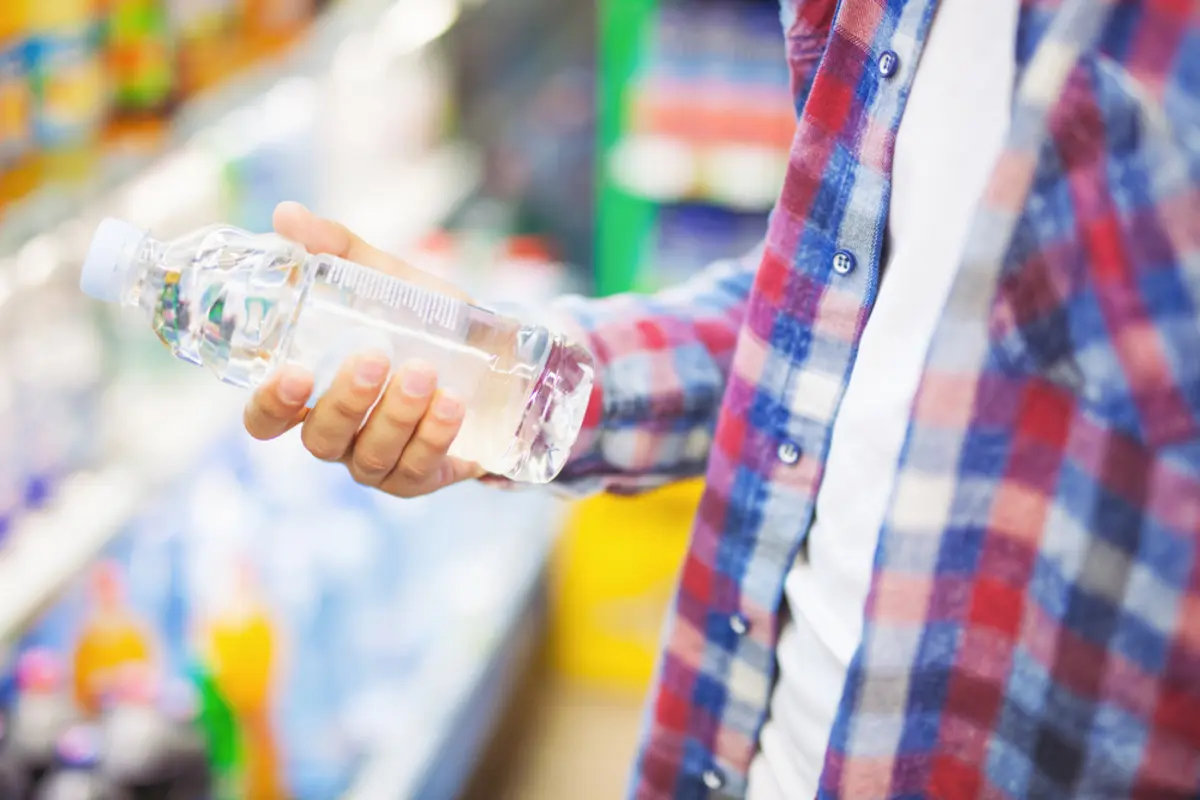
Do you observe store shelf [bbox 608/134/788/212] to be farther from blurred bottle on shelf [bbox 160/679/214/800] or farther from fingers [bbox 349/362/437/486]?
fingers [bbox 349/362/437/486]

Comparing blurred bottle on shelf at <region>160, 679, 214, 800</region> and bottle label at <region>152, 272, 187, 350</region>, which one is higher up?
bottle label at <region>152, 272, 187, 350</region>

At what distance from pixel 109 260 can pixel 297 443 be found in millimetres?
1387

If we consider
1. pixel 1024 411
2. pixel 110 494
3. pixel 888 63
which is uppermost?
pixel 888 63

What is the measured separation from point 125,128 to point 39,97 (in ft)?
Answer: 0.75

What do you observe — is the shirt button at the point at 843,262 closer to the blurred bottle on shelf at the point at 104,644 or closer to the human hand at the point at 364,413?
the human hand at the point at 364,413

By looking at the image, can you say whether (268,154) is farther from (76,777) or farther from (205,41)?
(76,777)

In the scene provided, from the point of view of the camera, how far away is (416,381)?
88cm

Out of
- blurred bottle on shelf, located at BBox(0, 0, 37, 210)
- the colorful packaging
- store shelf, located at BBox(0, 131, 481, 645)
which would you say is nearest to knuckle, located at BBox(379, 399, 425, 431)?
store shelf, located at BBox(0, 131, 481, 645)

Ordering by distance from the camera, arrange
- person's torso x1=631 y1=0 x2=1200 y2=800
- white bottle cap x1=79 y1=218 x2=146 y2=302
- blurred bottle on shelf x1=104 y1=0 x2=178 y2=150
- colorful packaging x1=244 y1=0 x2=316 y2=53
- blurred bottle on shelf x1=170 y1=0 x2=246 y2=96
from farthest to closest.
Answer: colorful packaging x1=244 y1=0 x2=316 y2=53, blurred bottle on shelf x1=170 y1=0 x2=246 y2=96, blurred bottle on shelf x1=104 y1=0 x2=178 y2=150, white bottle cap x1=79 y1=218 x2=146 y2=302, person's torso x1=631 y1=0 x2=1200 y2=800

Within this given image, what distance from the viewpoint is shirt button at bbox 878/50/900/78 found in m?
0.89

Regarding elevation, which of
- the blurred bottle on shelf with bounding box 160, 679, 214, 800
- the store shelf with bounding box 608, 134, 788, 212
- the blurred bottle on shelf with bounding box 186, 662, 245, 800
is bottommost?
the blurred bottle on shelf with bounding box 186, 662, 245, 800

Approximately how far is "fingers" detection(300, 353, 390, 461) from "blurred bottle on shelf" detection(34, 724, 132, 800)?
0.78 metres

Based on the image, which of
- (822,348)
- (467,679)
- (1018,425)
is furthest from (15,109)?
(467,679)

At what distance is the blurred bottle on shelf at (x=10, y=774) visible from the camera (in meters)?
1.40
